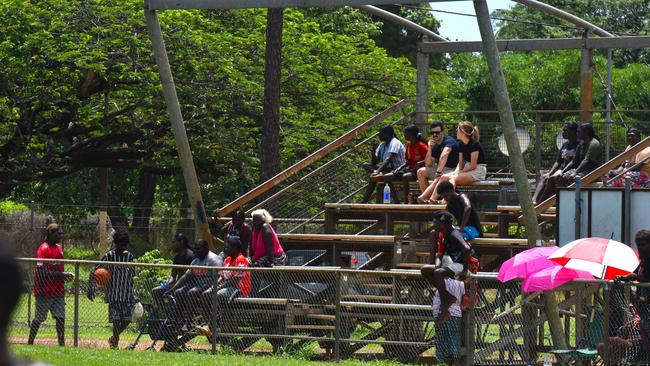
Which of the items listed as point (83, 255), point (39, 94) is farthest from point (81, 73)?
point (83, 255)

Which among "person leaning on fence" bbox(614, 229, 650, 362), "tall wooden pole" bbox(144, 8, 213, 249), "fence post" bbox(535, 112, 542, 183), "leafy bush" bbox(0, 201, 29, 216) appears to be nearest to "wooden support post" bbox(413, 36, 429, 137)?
"fence post" bbox(535, 112, 542, 183)

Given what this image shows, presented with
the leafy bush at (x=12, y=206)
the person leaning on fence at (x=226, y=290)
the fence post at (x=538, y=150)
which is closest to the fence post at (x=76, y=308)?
the person leaning on fence at (x=226, y=290)

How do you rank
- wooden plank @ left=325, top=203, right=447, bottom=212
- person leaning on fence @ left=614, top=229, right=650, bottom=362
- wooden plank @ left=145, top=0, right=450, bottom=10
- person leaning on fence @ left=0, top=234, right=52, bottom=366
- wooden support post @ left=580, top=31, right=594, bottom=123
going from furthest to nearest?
wooden support post @ left=580, top=31, right=594, bottom=123
wooden plank @ left=325, top=203, right=447, bottom=212
wooden plank @ left=145, top=0, right=450, bottom=10
person leaning on fence @ left=614, top=229, right=650, bottom=362
person leaning on fence @ left=0, top=234, right=52, bottom=366

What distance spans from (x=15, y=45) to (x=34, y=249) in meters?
Answer: 5.47

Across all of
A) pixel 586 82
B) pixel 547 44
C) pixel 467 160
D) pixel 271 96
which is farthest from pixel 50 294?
pixel 586 82

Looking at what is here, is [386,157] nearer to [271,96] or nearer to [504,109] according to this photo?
[271,96]

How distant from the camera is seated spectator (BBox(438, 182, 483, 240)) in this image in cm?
1438

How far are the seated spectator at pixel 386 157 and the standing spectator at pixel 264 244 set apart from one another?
2845 millimetres

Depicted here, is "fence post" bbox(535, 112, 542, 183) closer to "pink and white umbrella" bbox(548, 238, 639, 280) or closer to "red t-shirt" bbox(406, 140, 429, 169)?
"red t-shirt" bbox(406, 140, 429, 169)

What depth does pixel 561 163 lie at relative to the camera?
16.7m

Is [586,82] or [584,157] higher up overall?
[586,82]

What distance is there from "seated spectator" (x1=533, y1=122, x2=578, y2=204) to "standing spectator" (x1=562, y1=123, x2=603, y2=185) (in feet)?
0.58

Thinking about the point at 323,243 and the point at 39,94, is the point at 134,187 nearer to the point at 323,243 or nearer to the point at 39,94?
the point at 39,94

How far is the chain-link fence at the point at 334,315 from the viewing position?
12.4 meters
